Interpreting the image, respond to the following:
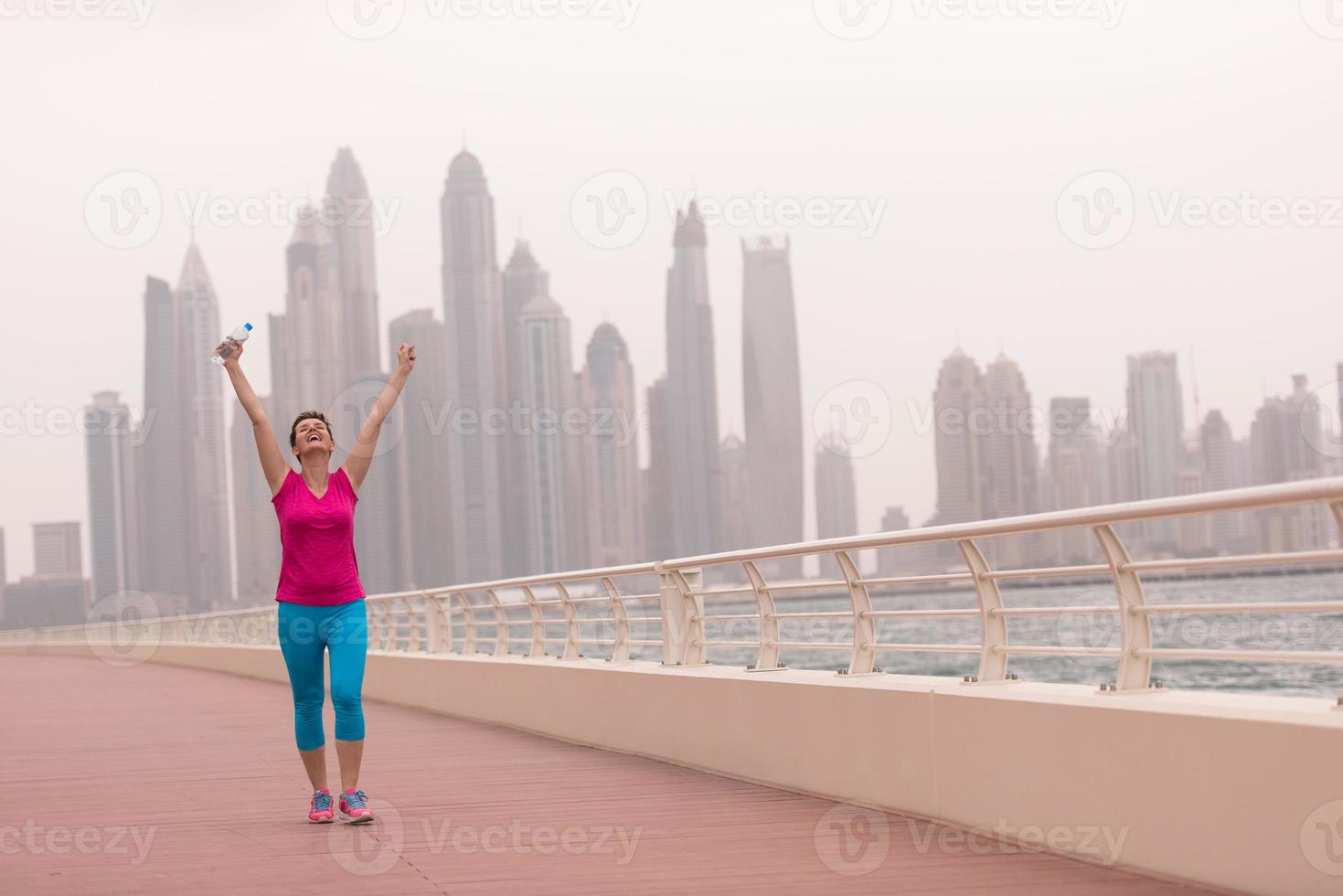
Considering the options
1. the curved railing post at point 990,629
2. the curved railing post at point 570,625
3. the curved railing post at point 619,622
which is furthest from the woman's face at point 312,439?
the curved railing post at point 570,625

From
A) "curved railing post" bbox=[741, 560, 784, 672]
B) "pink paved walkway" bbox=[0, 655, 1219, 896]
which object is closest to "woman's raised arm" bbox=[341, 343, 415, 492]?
"pink paved walkway" bbox=[0, 655, 1219, 896]

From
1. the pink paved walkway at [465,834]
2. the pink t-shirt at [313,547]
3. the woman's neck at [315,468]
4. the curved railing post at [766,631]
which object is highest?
the woman's neck at [315,468]

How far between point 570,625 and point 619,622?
119cm

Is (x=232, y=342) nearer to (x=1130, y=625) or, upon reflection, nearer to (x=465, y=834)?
(x=465, y=834)

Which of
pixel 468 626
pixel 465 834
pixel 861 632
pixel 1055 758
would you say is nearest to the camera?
pixel 1055 758

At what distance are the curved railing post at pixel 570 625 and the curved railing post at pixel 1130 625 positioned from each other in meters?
6.98

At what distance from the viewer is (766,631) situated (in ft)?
29.7

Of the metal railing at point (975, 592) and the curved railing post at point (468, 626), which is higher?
the metal railing at point (975, 592)

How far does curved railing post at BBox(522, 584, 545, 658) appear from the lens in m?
13.5

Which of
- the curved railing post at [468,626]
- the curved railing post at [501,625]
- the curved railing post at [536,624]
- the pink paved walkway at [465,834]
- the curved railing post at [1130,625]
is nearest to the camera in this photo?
the pink paved walkway at [465,834]

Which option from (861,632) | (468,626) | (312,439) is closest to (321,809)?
(312,439)

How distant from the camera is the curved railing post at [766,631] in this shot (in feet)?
29.4

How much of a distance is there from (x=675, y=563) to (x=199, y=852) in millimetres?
4185

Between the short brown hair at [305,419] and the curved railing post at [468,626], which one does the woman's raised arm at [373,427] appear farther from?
the curved railing post at [468,626]
